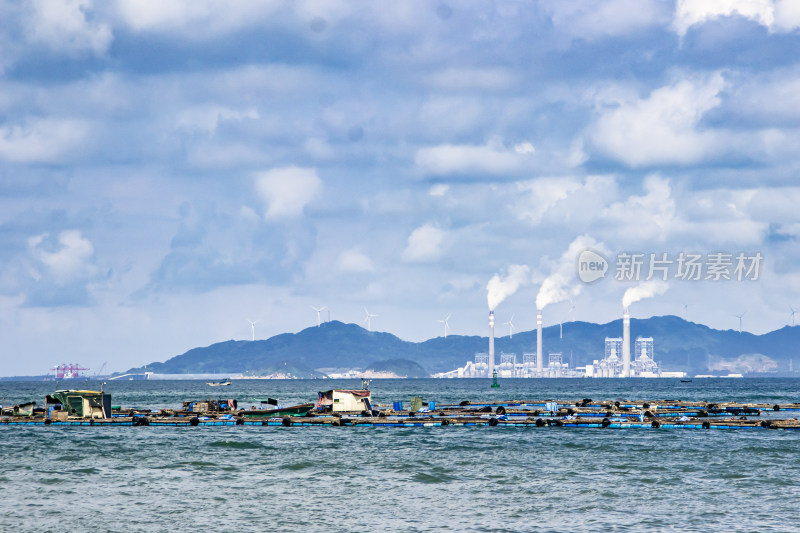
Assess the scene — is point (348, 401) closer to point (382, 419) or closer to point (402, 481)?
point (382, 419)

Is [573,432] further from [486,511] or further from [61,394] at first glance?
[61,394]

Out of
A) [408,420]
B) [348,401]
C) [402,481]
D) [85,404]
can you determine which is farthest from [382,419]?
[402,481]

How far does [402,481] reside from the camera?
63.8 metres

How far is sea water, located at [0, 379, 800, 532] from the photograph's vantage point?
164 feet

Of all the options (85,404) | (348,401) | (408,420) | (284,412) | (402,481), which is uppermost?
(85,404)

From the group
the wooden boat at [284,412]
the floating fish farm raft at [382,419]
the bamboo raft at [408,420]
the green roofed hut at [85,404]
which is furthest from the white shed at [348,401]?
→ the green roofed hut at [85,404]

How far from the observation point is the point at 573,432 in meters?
99.2

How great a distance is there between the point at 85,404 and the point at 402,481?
5792cm

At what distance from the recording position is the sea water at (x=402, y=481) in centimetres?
5009

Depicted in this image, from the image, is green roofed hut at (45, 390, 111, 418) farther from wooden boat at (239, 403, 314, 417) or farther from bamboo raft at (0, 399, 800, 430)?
wooden boat at (239, 403, 314, 417)

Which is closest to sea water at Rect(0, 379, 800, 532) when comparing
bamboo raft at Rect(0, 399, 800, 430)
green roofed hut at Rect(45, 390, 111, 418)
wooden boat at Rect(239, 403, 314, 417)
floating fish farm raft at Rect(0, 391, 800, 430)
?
bamboo raft at Rect(0, 399, 800, 430)

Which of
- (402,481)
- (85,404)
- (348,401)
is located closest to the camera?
(402,481)

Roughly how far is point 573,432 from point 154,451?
135 feet

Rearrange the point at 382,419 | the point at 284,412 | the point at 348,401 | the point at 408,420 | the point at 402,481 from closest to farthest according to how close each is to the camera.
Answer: the point at 402,481 → the point at 408,420 → the point at 382,419 → the point at 348,401 → the point at 284,412
